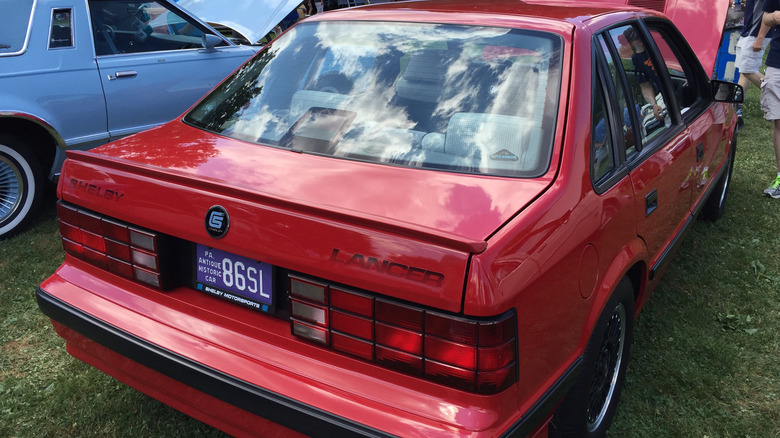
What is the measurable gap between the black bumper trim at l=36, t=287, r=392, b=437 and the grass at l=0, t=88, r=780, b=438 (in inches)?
23.6

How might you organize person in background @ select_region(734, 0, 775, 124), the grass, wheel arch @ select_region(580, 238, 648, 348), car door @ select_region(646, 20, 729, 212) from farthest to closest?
person in background @ select_region(734, 0, 775, 124), car door @ select_region(646, 20, 729, 212), the grass, wheel arch @ select_region(580, 238, 648, 348)

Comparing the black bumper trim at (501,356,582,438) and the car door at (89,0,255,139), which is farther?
the car door at (89,0,255,139)

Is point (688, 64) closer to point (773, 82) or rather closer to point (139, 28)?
point (773, 82)

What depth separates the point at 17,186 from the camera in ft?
14.8

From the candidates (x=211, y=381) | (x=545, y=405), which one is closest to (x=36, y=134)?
(x=211, y=381)

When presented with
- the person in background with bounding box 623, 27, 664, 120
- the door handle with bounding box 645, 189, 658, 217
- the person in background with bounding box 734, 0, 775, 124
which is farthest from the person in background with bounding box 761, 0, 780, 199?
the door handle with bounding box 645, 189, 658, 217

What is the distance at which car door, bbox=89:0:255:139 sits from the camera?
483 centimetres

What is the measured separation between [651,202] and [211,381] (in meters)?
1.77

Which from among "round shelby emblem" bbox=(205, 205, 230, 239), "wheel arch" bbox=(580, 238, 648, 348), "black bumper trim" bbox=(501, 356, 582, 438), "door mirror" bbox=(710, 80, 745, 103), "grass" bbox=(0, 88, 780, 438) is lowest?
"grass" bbox=(0, 88, 780, 438)

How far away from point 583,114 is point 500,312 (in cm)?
85

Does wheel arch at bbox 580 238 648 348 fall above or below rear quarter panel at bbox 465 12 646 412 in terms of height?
below

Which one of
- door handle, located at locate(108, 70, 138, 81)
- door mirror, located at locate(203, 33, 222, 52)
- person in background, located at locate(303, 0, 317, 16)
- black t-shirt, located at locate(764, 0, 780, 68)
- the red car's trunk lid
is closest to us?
the red car's trunk lid

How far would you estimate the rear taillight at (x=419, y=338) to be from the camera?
63.9 inches

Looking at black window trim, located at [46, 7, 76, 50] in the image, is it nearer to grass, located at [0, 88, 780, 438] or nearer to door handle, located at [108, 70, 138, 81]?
door handle, located at [108, 70, 138, 81]
